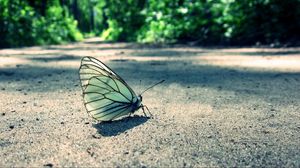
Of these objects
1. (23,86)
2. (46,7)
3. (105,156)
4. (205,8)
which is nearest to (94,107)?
(105,156)

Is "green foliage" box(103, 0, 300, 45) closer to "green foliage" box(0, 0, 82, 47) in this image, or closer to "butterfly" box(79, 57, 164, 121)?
"green foliage" box(0, 0, 82, 47)

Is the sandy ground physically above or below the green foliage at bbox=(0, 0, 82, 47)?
above

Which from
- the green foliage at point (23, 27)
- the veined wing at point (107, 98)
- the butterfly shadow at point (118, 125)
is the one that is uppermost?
the veined wing at point (107, 98)

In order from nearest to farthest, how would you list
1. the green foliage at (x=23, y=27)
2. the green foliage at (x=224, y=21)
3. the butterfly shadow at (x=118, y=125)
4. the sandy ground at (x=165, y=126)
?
the sandy ground at (x=165, y=126), the butterfly shadow at (x=118, y=125), the green foliage at (x=224, y=21), the green foliage at (x=23, y=27)

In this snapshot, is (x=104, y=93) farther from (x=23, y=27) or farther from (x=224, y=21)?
(x=23, y=27)

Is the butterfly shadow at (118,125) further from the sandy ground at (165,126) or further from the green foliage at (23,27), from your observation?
the green foliage at (23,27)

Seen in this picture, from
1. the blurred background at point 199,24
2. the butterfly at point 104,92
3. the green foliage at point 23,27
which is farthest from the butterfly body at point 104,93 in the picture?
the green foliage at point 23,27

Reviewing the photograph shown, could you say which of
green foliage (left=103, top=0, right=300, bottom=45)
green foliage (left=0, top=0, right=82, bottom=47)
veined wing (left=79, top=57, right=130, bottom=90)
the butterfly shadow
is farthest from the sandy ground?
green foliage (left=0, top=0, right=82, bottom=47)

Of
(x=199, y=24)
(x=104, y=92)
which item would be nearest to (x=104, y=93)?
(x=104, y=92)
